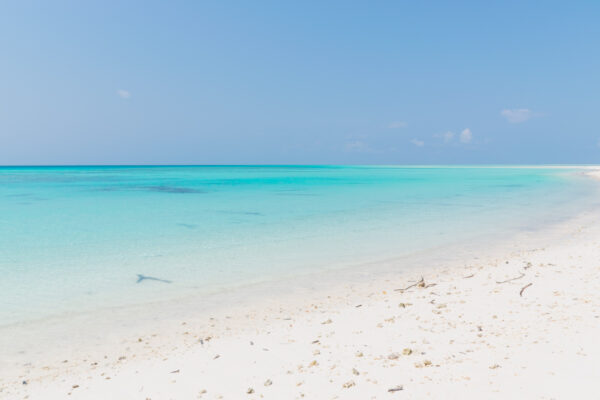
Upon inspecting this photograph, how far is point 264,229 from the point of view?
1266cm

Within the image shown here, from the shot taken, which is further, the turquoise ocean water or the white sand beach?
the turquoise ocean water

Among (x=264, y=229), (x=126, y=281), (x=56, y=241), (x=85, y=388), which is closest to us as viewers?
(x=85, y=388)

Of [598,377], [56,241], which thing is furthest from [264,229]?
[598,377]

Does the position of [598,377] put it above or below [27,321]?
above

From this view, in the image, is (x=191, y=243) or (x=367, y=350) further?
(x=191, y=243)

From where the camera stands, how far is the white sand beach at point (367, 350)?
3.04 m

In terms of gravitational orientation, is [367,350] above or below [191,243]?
above

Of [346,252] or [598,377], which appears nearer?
[598,377]

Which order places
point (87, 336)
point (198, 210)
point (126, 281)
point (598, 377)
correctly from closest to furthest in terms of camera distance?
1. point (598, 377)
2. point (87, 336)
3. point (126, 281)
4. point (198, 210)

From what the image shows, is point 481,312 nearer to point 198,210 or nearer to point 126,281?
point 126,281

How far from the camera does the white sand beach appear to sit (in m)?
3.04

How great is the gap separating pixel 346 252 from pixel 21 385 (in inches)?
261

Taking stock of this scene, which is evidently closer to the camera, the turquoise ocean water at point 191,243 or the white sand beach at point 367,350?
the white sand beach at point 367,350

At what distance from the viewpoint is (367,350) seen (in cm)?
376
